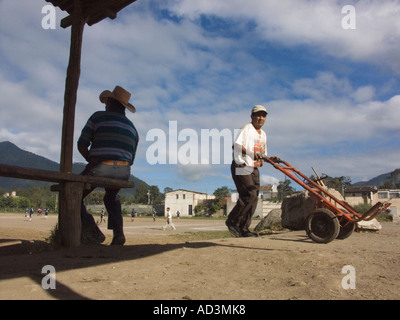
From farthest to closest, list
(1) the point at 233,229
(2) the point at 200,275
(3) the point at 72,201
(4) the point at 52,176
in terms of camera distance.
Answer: (1) the point at 233,229
(3) the point at 72,201
(4) the point at 52,176
(2) the point at 200,275

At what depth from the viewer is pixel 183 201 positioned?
250 feet

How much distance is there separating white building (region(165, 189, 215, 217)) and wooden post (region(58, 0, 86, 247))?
7053 centimetres

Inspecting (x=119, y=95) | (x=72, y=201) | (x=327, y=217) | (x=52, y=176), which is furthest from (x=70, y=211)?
(x=327, y=217)

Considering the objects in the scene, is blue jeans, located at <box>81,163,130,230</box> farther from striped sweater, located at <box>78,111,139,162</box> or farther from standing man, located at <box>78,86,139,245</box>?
striped sweater, located at <box>78,111,139,162</box>

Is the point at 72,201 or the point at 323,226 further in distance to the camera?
the point at 323,226

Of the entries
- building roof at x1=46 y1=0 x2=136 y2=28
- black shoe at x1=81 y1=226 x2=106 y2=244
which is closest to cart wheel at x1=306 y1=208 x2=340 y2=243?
black shoe at x1=81 y1=226 x2=106 y2=244

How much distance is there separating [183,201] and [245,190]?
236ft

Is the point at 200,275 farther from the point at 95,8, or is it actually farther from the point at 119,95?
the point at 95,8

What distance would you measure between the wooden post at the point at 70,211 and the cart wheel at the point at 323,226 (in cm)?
351

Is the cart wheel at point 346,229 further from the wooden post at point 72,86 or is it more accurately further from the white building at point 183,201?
the white building at point 183,201

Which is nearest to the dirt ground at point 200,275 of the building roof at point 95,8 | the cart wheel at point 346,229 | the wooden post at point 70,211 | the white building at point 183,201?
the wooden post at point 70,211
